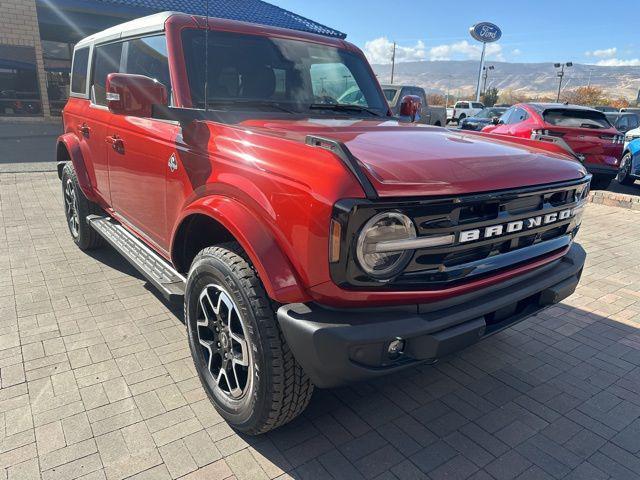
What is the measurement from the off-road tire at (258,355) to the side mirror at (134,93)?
95cm

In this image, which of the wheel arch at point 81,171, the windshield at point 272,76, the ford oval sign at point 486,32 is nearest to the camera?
the windshield at point 272,76

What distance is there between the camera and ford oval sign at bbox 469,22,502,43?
153 feet

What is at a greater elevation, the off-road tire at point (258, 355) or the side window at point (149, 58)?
the side window at point (149, 58)

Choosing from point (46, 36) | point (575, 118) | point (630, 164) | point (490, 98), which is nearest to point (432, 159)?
point (575, 118)

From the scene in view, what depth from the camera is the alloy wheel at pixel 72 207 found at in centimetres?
481

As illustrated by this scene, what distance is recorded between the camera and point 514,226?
225 cm

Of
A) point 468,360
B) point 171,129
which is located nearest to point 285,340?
point 171,129

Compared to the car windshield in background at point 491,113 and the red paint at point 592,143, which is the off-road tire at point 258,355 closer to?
the red paint at point 592,143

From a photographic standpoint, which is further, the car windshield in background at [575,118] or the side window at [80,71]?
the car windshield in background at [575,118]

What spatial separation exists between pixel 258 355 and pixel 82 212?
351 centimetres

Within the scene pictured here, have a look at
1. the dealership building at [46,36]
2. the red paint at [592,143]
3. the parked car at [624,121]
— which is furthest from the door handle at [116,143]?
the dealership building at [46,36]

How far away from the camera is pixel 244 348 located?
2252 mm

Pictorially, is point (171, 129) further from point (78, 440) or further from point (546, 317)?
point (546, 317)

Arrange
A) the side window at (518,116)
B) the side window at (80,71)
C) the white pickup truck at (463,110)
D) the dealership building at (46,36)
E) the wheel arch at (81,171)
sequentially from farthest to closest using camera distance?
the white pickup truck at (463,110)
the dealership building at (46,36)
the side window at (518,116)
the side window at (80,71)
the wheel arch at (81,171)
